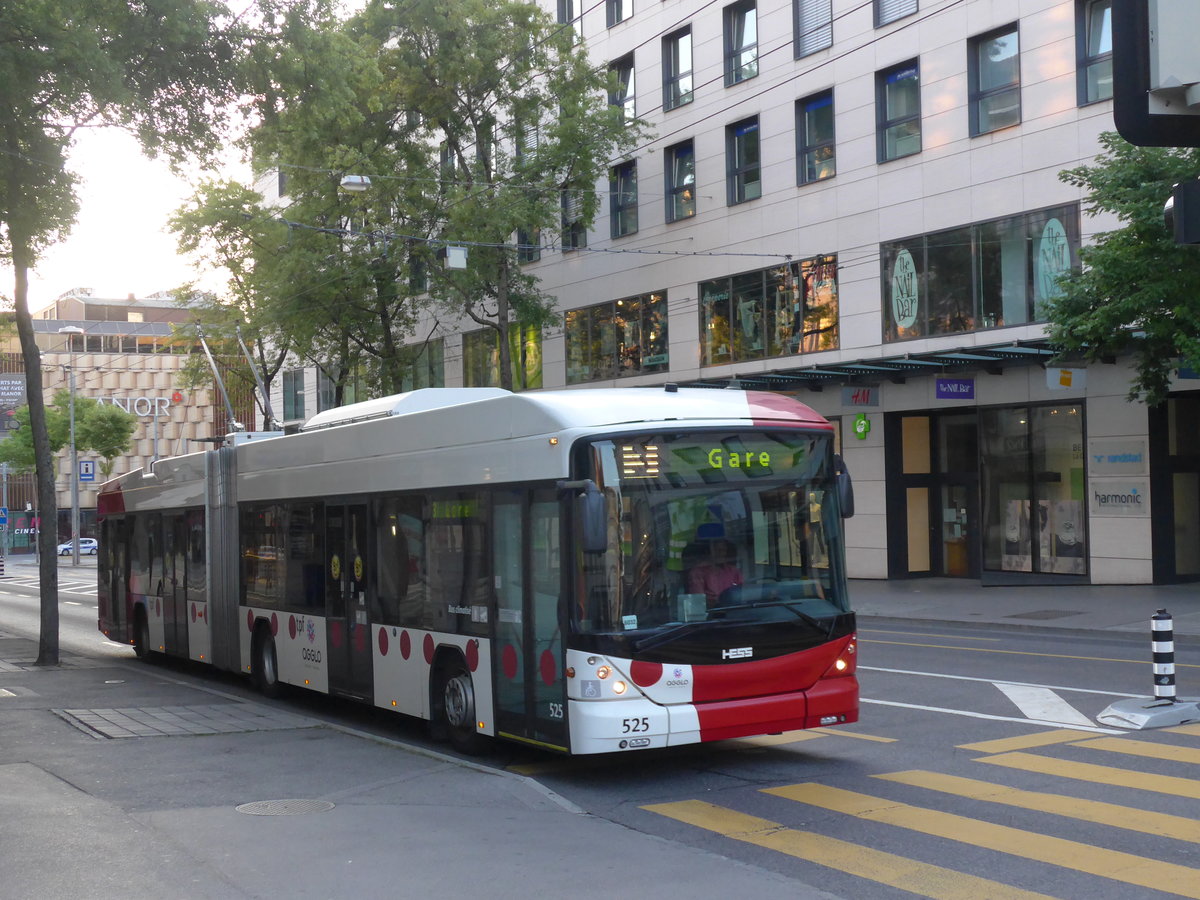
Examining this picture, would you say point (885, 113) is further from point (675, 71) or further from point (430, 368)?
point (430, 368)

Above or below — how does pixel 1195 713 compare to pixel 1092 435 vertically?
below

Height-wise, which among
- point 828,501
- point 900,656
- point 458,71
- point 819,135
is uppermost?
point 458,71

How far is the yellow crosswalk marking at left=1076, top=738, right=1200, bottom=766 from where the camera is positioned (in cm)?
Result: 945

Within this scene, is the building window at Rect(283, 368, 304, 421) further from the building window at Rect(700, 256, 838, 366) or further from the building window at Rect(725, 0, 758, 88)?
the building window at Rect(725, 0, 758, 88)

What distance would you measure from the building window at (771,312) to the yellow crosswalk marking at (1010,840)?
73.7ft

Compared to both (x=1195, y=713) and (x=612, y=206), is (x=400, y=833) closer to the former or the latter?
(x=1195, y=713)

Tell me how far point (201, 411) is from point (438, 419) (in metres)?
95.2

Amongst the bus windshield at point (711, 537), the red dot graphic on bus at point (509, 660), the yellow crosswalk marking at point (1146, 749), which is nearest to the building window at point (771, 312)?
the yellow crosswalk marking at point (1146, 749)

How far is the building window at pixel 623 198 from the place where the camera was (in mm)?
A: 36750

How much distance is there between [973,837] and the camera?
746cm

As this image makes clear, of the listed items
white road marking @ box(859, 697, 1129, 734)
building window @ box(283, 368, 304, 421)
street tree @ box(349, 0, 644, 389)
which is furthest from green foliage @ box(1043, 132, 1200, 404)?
building window @ box(283, 368, 304, 421)

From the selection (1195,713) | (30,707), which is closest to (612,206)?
(30,707)

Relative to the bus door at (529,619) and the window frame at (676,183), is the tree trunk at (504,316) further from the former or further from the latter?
the bus door at (529,619)

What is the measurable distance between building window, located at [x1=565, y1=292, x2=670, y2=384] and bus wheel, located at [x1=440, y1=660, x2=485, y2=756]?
2527 centimetres
